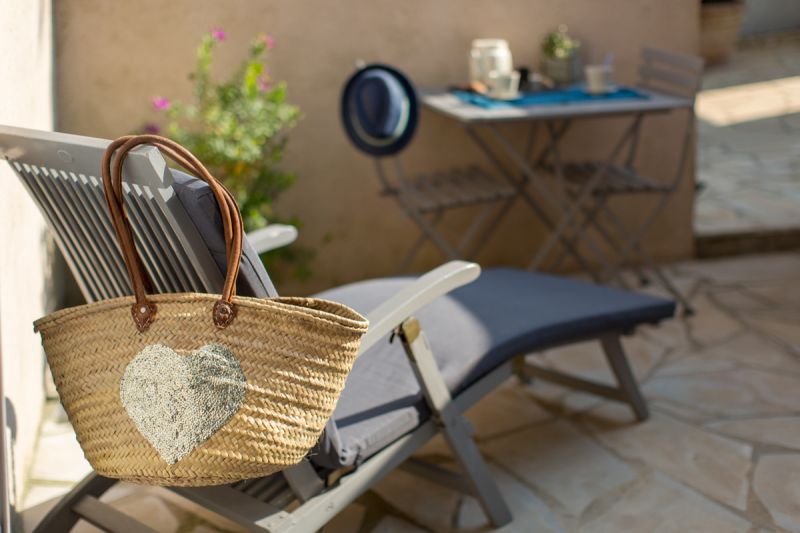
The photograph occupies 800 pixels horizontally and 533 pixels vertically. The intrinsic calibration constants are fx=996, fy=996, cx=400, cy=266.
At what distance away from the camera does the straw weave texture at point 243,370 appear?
1.78m

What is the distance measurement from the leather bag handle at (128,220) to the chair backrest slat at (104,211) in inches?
1.2

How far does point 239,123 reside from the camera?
3.83 metres

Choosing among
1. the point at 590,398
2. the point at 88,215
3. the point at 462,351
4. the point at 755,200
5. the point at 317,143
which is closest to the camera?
the point at 88,215

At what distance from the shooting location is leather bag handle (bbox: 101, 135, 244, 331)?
1765 mm

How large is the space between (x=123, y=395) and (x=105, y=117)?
2412mm

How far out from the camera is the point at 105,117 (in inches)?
157

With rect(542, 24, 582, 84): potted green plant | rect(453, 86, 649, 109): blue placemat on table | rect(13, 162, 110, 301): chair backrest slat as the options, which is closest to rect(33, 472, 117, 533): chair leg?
rect(13, 162, 110, 301): chair backrest slat

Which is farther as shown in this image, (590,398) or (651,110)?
(651,110)

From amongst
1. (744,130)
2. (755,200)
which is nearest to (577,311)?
(755,200)

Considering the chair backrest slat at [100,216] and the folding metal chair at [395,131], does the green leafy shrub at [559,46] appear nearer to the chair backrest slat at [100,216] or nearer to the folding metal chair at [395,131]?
the folding metal chair at [395,131]

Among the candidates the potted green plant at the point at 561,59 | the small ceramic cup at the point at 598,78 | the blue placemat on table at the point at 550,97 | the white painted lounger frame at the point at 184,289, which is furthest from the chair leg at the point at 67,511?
the potted green plant at the point at 561,59

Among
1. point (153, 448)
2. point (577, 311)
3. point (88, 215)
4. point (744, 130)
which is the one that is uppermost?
point (88, 215)

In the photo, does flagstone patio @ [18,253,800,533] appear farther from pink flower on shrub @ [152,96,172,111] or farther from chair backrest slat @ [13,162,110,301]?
pink flower on shrub @ [152,96,172,111]

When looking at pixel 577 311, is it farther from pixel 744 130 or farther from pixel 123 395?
pixel 744 130
